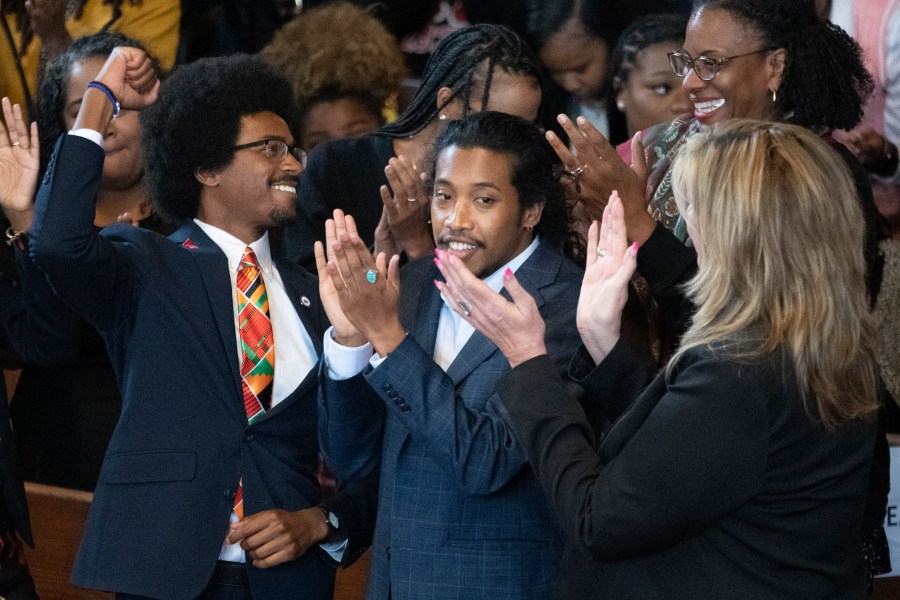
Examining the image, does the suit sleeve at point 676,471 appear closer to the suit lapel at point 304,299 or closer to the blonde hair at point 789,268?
the blonde hair at point 789,268

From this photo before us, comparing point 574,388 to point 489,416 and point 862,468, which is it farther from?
point 862,468

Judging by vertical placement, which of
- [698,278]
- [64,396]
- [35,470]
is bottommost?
[35,470]

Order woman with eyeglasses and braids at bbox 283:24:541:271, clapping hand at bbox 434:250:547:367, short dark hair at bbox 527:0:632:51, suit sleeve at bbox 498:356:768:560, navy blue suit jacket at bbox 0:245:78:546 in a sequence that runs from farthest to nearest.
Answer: short dark hair at bbox 527:0:632:51 → woman with eyeglasses and braids at bbox 283:24:541:271 → navy blue suit jacket at bbox 0:245:78:546 → clapping hand at bbox 434:250:547:367 → suit sleeve at bbox 498:356:768:560

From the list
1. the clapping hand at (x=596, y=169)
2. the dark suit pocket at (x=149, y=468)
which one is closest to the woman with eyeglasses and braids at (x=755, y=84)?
the clapping hand at (x=596, y=169)

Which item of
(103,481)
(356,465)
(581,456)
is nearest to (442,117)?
(356,465)

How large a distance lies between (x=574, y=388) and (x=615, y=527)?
1.68 ft

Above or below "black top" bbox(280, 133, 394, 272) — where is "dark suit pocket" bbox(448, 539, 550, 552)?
above

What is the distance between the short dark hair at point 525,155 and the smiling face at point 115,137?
1.25m

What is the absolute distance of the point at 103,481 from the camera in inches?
101

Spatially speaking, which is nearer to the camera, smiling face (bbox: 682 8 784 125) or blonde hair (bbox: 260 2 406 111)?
smiling face (bbox: 682 8 784 125)

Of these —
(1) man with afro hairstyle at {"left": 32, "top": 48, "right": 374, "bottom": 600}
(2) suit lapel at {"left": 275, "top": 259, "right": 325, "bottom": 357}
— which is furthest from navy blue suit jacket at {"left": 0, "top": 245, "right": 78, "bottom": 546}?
(2) suit lapel at {"left": 275, "top": 259, "right": 325, "bottom": 357}

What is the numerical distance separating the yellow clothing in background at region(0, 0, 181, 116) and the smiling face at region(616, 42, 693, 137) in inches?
67.8

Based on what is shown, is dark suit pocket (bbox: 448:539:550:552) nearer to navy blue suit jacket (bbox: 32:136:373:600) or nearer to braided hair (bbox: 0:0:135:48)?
navy blue suit jacket (bbox: 32:136:373:600)

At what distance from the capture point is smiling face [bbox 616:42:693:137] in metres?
3.91
